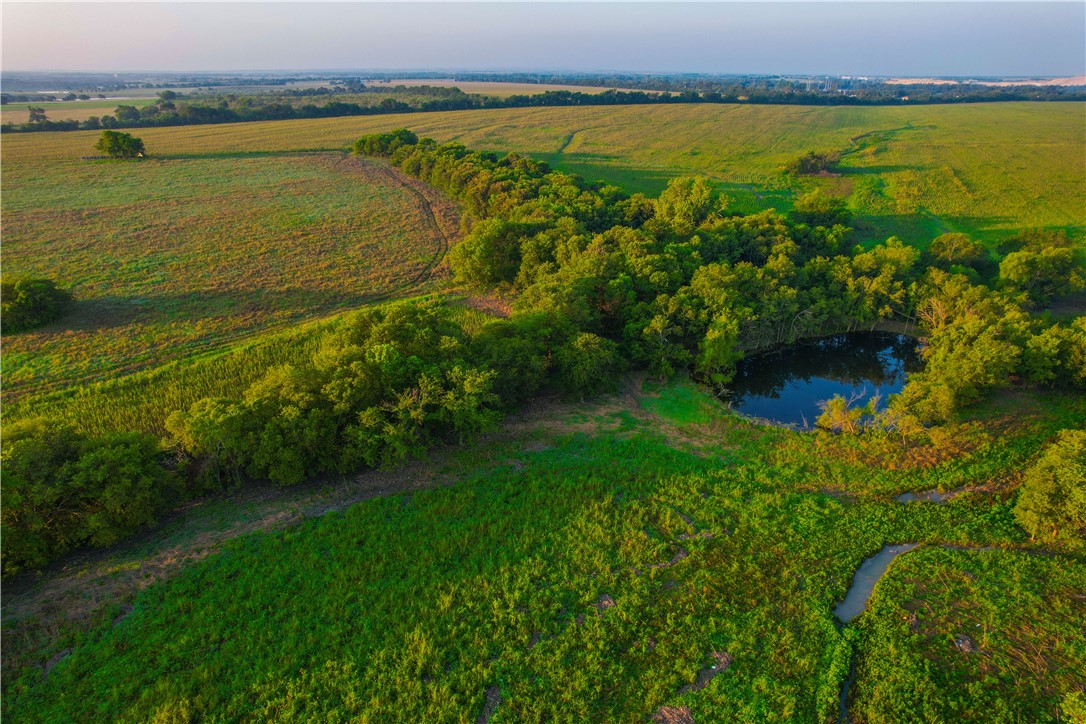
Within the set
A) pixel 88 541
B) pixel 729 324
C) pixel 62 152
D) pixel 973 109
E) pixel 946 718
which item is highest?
pixel 973 109

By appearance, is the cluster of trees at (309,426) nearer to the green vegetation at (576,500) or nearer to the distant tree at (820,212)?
the green vegetation at (576,500)

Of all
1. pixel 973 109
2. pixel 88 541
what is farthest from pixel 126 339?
pixel 973 109

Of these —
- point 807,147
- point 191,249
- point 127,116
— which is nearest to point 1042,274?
point 807,147

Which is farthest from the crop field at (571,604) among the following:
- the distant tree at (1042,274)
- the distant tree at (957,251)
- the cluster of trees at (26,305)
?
the cluster of trees at (26,305)

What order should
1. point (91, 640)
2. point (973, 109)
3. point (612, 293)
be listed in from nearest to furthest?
point (91, 640), point (612, 293), point (973, 109)

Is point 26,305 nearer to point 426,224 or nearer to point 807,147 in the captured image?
point 426,224

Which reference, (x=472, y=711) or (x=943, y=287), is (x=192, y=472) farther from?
(x=943, y=287)
